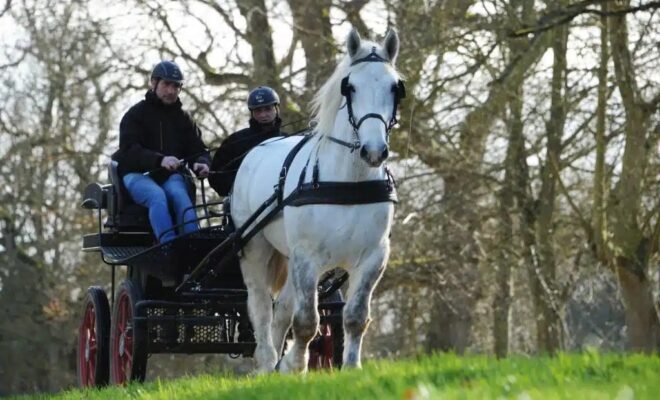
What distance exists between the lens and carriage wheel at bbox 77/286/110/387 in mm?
11242

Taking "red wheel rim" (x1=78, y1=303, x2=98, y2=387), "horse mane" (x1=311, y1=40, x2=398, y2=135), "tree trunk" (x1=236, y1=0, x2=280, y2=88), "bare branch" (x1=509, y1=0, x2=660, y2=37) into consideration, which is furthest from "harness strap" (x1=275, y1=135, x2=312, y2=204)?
"tree trunk" (x1=236, y1=0, x2=280, y2=88)

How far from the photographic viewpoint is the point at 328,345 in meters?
11.0

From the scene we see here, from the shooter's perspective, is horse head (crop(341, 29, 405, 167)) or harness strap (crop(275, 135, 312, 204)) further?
harness strap (crop(275, 135, 312, 204))

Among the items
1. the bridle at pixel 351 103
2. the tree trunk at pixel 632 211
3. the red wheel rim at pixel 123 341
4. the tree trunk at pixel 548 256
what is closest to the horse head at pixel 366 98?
the bridle at pixel 351 103

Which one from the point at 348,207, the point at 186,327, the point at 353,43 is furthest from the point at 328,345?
the point at 353,43

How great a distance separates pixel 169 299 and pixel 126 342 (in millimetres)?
436

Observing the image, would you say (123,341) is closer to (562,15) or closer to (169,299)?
(169,299)

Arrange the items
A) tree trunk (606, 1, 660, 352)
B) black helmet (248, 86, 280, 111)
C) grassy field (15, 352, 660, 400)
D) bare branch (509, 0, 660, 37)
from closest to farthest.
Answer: grassy field (15, 352, 660, 400)
black helmet (248, 86, 280, 111)
bare branch (509, 0, 660, 37)
tree trunk (606, 1, 660, 352)

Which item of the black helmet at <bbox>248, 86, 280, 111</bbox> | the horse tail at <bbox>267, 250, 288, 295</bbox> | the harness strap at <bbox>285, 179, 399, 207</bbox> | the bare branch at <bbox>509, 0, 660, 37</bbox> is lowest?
the horse tail at <bbox>267, 250, 288, 295</bbox>

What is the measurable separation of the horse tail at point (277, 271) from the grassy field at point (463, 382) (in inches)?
97.2

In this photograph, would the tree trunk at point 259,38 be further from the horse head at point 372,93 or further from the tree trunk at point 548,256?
the horse head at point 372,93

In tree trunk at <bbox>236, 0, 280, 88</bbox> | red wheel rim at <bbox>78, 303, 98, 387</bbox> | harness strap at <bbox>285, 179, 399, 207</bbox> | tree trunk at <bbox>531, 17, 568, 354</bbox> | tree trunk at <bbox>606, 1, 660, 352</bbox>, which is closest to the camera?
harness strap at <bbox>285, 179, 399, 207</bbox>

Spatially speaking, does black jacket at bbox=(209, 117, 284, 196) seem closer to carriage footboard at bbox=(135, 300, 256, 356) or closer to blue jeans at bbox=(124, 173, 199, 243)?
blue jeans at bbox=(124, 173, 199, 243)

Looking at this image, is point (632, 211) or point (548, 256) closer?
point (632, 211)
